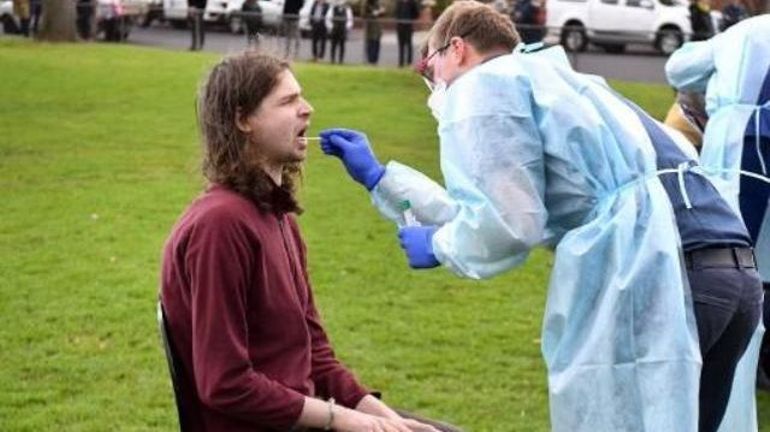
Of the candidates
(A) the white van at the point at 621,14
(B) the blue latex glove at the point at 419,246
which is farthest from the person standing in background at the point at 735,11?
(A) the white van at the point at 621,14

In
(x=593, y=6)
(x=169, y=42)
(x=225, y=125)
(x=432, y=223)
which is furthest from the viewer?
(x=593, y=6)

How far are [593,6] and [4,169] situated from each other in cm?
2255

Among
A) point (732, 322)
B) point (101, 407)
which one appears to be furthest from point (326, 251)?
point (732, 322)

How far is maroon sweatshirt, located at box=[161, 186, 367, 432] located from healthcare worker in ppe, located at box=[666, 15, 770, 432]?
242cm

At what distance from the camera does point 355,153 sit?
411 cm

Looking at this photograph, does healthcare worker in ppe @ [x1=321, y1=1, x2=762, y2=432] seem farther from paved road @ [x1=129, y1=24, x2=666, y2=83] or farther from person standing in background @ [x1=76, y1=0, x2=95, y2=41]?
person standing in background @ [x1=76, y1=0, x2=95, y2=41]

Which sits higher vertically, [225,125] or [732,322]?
[225,125]

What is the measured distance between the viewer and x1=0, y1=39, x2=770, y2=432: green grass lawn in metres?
6.11

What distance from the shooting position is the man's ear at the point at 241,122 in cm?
342

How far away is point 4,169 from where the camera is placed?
11977mm

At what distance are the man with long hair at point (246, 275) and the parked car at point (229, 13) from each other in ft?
66.6

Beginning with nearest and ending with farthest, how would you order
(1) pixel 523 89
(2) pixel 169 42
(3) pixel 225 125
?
(3) pixel 225 125 < (1) pixel 523 89 < (2) pixel 169 42

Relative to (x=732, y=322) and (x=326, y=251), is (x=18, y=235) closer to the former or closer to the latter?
(x=326, y=251)

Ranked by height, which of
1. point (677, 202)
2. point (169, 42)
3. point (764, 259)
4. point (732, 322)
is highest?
point (677, 202)
